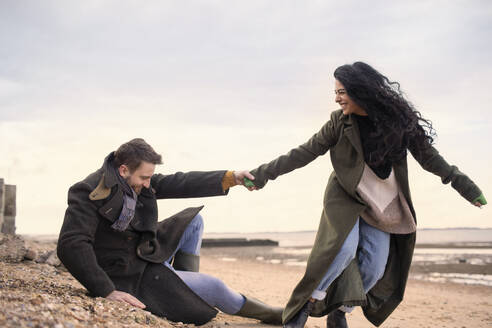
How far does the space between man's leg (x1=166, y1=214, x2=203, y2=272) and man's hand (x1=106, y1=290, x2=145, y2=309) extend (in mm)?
679

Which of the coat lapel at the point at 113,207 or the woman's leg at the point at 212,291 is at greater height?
the coat lapel at the point at 113,207

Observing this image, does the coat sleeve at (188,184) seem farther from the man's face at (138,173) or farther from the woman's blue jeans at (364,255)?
the woman's blue jeans at (364,255)

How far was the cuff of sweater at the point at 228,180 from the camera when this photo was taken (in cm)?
453

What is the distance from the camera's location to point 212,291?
13.7 ft

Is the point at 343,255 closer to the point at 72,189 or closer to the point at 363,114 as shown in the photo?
the point at 363,114

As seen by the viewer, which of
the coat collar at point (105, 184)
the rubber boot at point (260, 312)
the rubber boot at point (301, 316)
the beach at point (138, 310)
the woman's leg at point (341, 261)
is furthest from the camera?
the rubber boot at point (260, 312)

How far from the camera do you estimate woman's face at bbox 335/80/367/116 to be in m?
4.02

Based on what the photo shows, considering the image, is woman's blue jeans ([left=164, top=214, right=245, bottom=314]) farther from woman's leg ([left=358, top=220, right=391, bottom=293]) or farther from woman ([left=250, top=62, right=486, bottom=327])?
woman's leg ([left=358, top=220, right=391, bottom=293])

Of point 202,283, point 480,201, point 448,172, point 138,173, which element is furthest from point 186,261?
point 480,201

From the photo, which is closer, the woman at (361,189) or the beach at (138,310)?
the beach at (138,310)

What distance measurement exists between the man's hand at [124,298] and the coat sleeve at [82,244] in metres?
0.04

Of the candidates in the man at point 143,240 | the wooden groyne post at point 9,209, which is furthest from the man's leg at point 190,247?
the wooden groyne post at point 9,209

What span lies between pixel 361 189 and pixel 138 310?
1969 millimetres

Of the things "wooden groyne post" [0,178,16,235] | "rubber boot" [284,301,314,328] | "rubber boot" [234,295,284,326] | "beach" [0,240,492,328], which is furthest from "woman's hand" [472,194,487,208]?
"wooden groyne post" [0,178,16,235]
